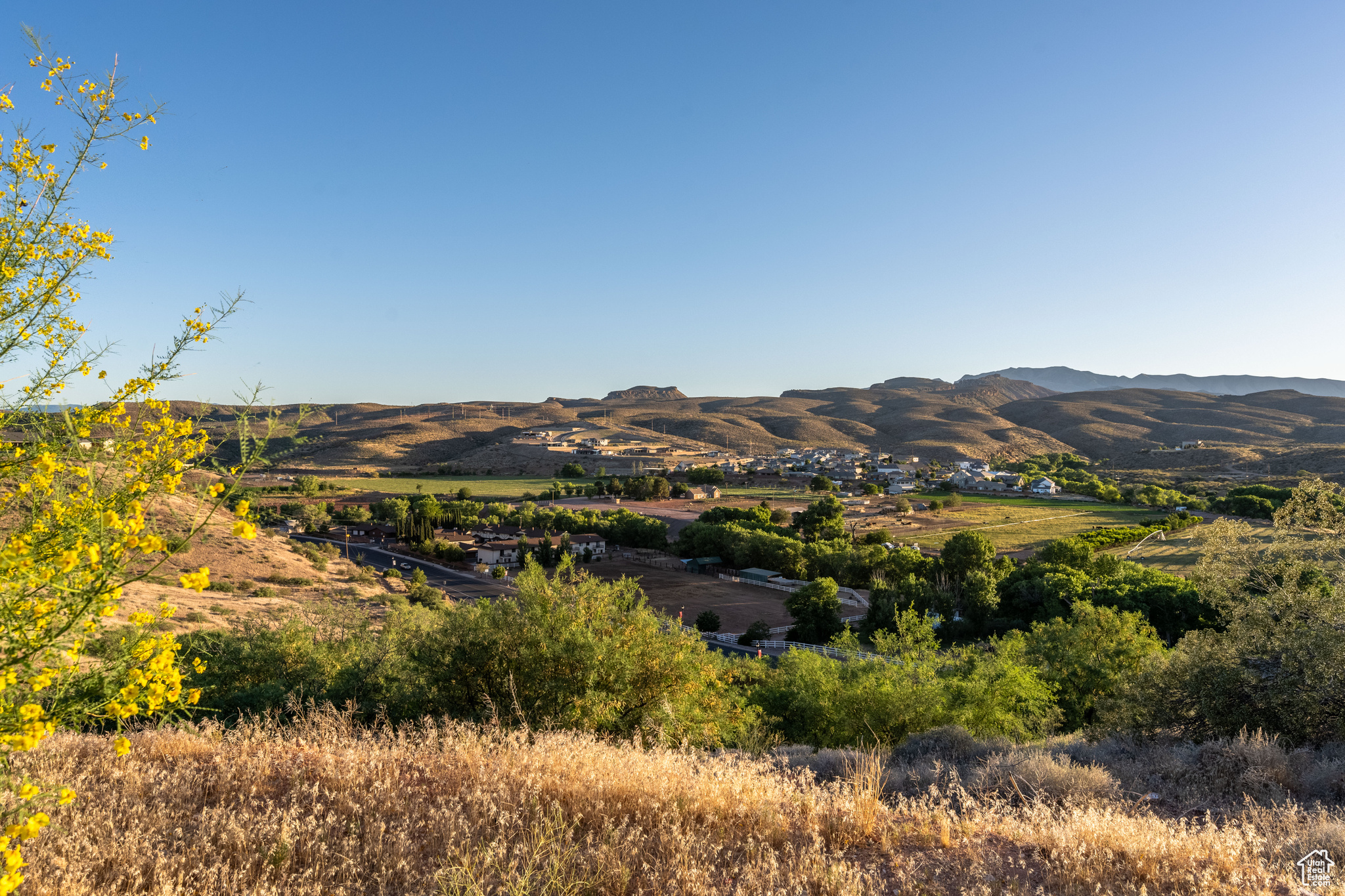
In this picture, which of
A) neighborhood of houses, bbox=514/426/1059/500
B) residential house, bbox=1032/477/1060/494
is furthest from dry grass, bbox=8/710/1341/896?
residential house, bbox=1032/477/1060/494

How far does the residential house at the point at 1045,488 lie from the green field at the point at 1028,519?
2.99m

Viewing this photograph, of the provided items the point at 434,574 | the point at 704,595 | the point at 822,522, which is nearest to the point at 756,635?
the point at 704,595

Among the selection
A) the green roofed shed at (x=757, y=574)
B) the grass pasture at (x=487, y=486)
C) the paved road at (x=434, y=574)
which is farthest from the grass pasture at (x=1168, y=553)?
the paved road at (x=434, y=574)

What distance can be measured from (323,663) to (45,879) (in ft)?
35.2

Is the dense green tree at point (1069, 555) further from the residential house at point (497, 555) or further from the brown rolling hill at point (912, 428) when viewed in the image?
the brown rolling hill at point (912, 428)

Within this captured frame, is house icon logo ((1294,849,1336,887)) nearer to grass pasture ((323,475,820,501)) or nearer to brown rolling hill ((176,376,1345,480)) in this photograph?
grass pasture ((323,475,820,501))

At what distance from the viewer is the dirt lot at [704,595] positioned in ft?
129

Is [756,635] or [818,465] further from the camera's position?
[818,465]

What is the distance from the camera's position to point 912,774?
6535 millimetres

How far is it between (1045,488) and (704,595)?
62.9m

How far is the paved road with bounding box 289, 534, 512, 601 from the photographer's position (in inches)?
1668

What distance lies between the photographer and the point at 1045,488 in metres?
87.7

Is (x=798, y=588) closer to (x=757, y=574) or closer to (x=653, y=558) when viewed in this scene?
(x=757, y=574)

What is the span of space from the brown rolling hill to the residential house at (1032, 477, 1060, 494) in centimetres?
2894
